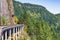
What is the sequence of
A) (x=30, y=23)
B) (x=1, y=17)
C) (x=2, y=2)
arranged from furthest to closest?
(x=30, y=23), (x=2, y=2), (x=1, y=17)

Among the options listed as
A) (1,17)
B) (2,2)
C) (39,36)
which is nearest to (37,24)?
(39,36)

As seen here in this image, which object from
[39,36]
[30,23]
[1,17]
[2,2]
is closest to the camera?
[1,17]

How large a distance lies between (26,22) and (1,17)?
16321 mm

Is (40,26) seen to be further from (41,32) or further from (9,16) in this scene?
(9,16)

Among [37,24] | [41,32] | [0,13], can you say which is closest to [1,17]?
[0,13]

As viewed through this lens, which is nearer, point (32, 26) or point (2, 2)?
point (2, 2)

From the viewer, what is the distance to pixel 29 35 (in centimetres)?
5912

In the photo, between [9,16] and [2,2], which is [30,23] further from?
[2,2]

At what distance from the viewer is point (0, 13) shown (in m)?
48.7

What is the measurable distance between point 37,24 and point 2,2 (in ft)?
44.6

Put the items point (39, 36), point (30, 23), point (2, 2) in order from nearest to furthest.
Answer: point (2, 2), point (39, 36), point (30, 23)

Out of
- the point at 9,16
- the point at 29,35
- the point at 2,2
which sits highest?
the point at 2,2

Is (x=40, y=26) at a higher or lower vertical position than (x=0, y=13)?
lower

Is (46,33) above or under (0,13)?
under
